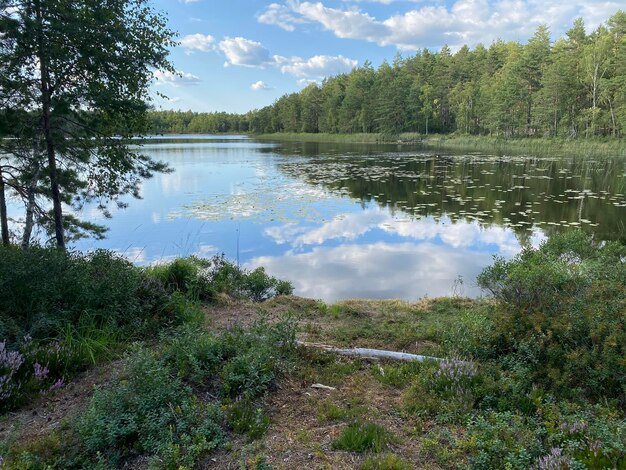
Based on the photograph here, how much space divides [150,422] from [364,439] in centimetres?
154

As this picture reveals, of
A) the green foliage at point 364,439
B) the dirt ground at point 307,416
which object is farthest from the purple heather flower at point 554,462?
the green foliage at point 364,439

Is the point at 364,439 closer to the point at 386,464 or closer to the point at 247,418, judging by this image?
the point at 386,464

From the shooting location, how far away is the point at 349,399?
3656 mm

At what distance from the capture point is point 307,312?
22.3 feet

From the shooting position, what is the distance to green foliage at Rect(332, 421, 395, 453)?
9.71 ft

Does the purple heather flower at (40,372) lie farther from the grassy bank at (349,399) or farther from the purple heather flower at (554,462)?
the purple heather flower at (554,462)

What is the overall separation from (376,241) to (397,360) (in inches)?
325

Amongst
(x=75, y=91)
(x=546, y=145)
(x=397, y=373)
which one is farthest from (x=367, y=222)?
(x=546, y=145)

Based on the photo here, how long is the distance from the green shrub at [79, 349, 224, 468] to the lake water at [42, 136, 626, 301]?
542cm

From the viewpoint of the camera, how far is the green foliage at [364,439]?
2.96 metres

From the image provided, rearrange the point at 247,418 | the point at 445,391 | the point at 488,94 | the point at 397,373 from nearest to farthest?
1. the point at 247,418
2. the point at 445,391
3. the point at 397,373
4. the point at 488,94

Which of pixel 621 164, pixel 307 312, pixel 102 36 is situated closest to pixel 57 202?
pixel 102 36

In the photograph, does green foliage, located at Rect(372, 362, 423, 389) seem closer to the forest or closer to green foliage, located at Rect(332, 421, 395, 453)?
green foliage, located at Rect(332, 421, 395, 453)

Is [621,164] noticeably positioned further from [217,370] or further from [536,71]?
[217,370]
